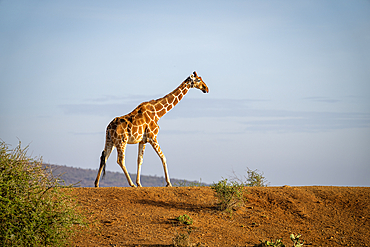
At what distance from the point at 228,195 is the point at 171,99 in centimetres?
627

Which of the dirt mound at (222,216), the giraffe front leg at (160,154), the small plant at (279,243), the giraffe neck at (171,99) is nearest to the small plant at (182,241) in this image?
the dirt mound at (222,216)

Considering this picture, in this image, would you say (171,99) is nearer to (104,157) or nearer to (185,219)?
(104,157)

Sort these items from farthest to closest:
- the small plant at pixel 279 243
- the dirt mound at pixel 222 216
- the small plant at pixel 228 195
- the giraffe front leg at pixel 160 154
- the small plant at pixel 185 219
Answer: the giraffe front leg at pixel 160 154, the small plant at pixel 228 195, the small plant at pixel 185 219, the dirt mound at pixel 222 216, the small plant at pixel 279 243

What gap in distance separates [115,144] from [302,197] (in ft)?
24.7

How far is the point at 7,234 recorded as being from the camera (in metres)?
8.02

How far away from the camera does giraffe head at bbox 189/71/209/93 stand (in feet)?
56.1

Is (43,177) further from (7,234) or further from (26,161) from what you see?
(7,234)

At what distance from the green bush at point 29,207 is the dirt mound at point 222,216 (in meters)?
1.05

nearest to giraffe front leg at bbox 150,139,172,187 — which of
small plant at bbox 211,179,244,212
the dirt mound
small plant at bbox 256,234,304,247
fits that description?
the dirt mound

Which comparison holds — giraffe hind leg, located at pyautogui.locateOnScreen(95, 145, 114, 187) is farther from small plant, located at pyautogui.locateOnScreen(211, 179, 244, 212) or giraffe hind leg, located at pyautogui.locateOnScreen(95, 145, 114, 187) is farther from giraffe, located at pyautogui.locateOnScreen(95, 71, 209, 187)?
small plant, located at pyautogui.locateOnScreen(211, 179, 244, 212)

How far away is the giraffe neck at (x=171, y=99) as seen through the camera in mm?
16406

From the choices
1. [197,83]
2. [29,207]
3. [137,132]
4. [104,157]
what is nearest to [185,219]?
[29,207]

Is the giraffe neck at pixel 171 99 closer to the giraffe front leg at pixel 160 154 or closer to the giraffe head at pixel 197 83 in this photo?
the giraffe head at pixel 197 83

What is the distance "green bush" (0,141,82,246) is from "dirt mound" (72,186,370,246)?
1.05 m
